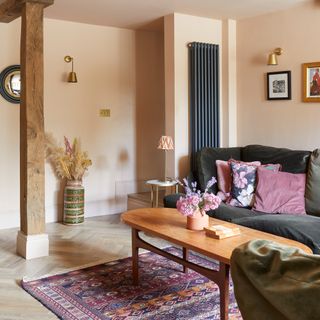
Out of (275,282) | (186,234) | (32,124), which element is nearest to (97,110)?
(32,124)

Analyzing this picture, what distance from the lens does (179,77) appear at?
5102mm

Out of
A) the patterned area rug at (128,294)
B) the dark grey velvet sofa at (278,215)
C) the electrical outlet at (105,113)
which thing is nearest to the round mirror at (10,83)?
the electrical outlet at (105,113)

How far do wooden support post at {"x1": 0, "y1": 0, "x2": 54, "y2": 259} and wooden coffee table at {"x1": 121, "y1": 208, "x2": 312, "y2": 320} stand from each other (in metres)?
0.97

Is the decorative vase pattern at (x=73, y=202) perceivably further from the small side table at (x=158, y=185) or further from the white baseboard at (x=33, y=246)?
the white baseboard at (x=33, y=246)

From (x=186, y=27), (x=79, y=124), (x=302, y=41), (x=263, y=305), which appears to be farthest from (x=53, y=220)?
(x=263, y=305)

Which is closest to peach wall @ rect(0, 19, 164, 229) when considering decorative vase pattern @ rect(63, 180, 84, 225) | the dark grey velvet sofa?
decorative vase pattern @ rect(63, 180, 84, 225)

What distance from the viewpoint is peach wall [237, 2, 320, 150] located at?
15.3ft

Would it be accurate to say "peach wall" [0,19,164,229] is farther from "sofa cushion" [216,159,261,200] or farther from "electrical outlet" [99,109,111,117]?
"sofa cushion" [216,159,261,200]

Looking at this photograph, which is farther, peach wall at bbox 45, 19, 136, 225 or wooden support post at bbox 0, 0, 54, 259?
peach wall at bbox 45, 19, 136, 225

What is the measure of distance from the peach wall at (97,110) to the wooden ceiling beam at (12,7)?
691mm

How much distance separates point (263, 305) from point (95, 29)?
196 inches

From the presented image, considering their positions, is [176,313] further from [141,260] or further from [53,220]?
[53,220]

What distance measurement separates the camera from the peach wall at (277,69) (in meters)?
4.65

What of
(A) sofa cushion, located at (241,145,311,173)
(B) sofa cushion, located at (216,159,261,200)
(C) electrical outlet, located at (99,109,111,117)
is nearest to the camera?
(A) sofa cushion, located at (241,145,311,173)
